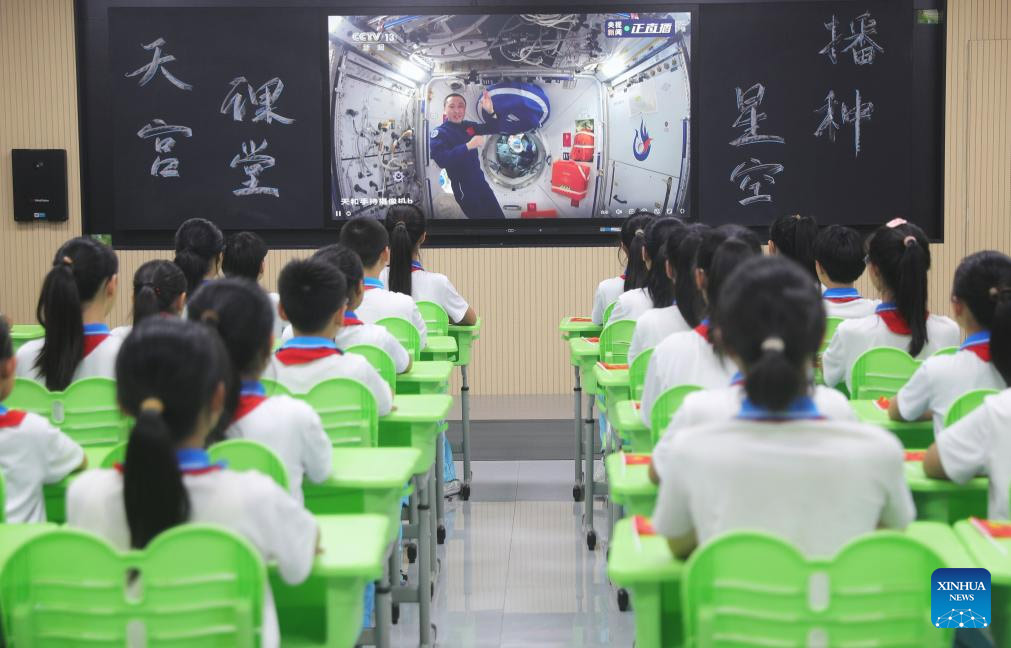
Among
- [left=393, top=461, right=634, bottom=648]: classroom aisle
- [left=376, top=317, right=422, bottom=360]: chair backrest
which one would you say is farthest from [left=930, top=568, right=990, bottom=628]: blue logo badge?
[left=376, top=317, right=422, bottom=360]: chair backrest

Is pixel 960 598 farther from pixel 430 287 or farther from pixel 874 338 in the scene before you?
pixel 430 287

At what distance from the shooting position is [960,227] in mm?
7699

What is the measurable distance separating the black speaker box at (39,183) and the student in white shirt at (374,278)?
11.9 feet

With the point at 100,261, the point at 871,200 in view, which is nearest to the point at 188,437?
the point at 100,261

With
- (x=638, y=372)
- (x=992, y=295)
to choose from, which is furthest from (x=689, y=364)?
(x=992, y=295)

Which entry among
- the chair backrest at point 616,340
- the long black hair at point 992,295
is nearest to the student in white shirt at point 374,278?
the chair backrest at point 616,340

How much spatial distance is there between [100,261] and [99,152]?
4495 mm

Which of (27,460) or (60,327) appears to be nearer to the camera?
(27,460)

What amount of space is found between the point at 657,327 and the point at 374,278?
157cm

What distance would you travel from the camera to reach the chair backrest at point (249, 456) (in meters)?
2.16

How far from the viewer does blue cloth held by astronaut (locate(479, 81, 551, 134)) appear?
291 inches

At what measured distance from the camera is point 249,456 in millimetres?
2164

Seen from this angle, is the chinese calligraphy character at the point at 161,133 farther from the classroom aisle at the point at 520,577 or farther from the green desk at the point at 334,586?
the green desk at the point at 334,586

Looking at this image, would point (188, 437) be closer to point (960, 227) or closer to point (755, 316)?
point (755, 316)
